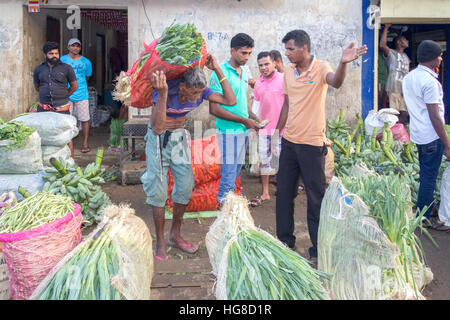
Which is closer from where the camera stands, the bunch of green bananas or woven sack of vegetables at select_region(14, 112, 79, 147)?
woven sack of vegetables at select_region(14, 112, 79, 147)

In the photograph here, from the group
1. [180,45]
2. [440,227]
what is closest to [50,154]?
[180,45]

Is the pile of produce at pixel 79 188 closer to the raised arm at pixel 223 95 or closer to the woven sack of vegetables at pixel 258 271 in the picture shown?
the raised arm at pixel 223 95

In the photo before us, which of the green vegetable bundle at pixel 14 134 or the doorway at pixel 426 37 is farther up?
the doorway at pixel 426 37

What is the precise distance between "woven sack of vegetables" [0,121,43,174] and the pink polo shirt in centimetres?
283

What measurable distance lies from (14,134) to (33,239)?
2272 mm

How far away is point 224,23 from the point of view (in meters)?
7.96

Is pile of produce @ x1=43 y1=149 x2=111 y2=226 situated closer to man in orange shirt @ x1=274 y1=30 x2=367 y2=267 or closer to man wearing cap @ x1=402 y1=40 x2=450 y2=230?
man in orange shirt @ x1=274 y1=30 x2=367 y2=267

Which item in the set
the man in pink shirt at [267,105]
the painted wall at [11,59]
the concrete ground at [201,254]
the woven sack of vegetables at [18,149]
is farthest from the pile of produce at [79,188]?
the painted wall at [11,59]

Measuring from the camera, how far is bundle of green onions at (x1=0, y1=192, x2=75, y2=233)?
9.26 ft

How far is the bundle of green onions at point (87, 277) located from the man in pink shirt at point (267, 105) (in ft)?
11.1

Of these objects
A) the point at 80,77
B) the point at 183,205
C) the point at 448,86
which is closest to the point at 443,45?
the point at 448,86

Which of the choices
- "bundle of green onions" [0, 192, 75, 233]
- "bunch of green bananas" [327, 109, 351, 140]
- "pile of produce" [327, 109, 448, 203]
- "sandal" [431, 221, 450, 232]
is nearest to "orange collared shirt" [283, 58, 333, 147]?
"bundle of green onions" [0, 192, 75, 233]

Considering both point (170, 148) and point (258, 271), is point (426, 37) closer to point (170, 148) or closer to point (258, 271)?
point (170, 148)

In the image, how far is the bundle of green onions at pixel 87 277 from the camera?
7.18ft
